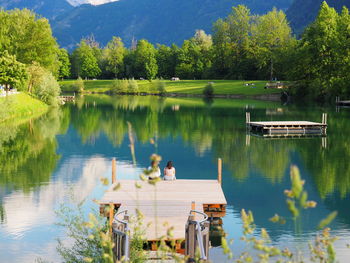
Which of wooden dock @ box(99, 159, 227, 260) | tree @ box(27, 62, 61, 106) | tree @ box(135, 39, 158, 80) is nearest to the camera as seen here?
wooden dock @ box(99, 159, 227, 260)

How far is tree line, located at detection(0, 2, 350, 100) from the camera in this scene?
83000 mm

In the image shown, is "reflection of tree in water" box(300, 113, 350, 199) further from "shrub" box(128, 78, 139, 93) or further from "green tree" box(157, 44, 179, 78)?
"green tree" box(157, 44, 179, 78)

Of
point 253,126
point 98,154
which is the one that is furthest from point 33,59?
point 98,154

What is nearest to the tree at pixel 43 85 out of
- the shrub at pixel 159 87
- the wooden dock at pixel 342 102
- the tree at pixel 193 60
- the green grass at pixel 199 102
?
the green grass at pixel 199 102

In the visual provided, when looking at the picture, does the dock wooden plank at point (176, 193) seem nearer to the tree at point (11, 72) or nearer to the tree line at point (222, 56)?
the tree at point (11, 72)

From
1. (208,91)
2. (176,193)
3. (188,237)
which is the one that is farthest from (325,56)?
(188,237)

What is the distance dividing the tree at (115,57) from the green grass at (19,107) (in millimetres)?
91711

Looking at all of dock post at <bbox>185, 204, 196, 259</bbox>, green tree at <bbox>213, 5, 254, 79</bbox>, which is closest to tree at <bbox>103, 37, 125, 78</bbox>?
green tree at <bbox>213, 5, 254, 79</bbox>

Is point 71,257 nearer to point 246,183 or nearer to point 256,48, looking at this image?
point 246,183

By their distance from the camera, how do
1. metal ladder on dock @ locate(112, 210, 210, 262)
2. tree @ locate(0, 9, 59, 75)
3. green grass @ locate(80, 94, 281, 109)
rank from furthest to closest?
green grass @ locate(80, 94, 281, 109) → tree @ locate(0, 9, 59, 75) → metal ladder on dock @ locate(112, 210, 210, 262)

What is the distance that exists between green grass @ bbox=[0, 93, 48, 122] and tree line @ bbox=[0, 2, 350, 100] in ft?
7.80

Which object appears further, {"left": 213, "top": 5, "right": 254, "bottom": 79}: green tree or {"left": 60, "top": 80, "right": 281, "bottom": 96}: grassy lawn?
{"left": 213, "top": 5, "right": 254, "bottom": 79}: green tree

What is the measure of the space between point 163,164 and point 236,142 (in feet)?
35.3

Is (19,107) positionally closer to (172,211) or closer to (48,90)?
(48,90)
